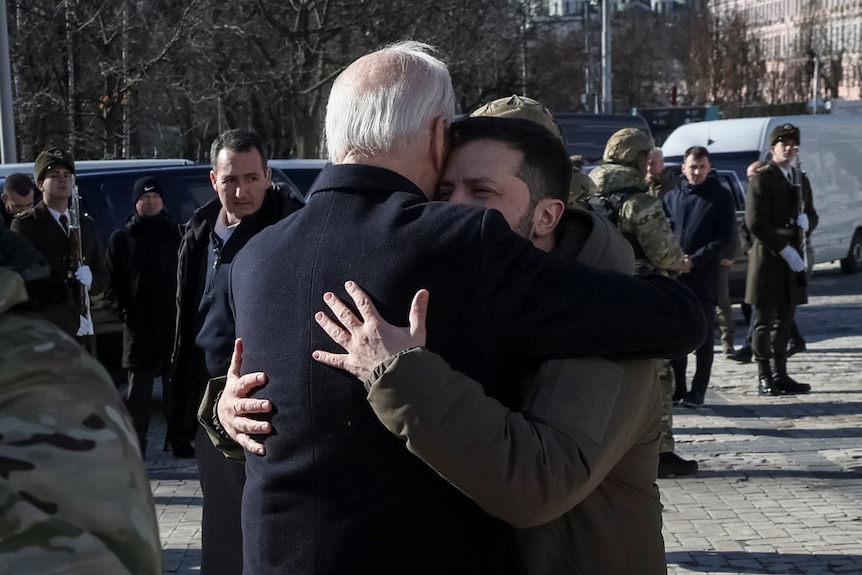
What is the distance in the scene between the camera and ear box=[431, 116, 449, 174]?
237 centimetres

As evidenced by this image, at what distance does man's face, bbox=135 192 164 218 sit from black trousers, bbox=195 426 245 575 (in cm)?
488

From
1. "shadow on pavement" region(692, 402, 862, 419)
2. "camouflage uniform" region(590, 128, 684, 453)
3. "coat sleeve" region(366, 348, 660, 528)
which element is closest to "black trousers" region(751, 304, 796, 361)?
"shadow on pavement" region(692, 402, 862, 419)

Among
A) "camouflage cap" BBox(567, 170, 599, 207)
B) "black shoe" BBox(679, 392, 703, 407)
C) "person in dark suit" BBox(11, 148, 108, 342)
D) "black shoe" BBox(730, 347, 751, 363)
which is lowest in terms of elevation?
"black shoe" BBox(730, 347, 751, 363)

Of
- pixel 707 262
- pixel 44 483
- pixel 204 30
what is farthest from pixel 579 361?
pixel 204 30

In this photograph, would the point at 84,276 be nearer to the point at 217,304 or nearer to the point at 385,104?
the point at 217,304

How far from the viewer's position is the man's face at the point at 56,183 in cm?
845

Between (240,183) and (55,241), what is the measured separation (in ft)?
11.9

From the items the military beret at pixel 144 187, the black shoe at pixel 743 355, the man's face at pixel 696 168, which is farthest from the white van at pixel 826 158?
the military beret at pixel 144 187

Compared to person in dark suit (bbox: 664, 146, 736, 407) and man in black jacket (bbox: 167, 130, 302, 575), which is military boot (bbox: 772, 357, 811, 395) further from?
man in black jacket (bbox: 167, 130, 302, 575)

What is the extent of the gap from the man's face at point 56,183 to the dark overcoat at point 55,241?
0.09 metres

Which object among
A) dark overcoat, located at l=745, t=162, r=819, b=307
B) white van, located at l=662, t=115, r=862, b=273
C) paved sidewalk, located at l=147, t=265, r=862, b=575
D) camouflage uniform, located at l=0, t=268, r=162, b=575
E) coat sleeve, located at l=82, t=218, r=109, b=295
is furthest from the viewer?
white van, located at l=662, t=115, r=862, b=273

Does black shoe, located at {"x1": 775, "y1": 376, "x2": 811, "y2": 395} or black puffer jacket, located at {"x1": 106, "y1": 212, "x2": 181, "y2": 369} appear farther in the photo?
black shoe, located at {"x1": 775, "y1": 376, "x2": 811, "y2": 395}

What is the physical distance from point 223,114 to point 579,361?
27956 mm

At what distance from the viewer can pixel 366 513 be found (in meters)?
2.21
